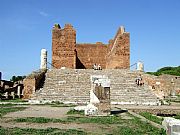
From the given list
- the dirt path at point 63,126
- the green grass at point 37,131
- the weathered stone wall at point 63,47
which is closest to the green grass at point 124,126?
the dirt path at point 63,126

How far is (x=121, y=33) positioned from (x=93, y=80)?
671 inches

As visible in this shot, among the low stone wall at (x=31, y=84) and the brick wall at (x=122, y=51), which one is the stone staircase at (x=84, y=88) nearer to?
the low stone wall at (x=31, y=84)

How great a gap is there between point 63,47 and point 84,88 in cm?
1014

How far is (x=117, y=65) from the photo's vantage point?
2947 centimetres

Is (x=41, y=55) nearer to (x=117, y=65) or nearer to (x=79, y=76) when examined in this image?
(x=79, y=76)

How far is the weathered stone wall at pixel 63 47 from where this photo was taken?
3000 cm

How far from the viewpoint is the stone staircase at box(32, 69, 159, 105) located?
63.7 feet

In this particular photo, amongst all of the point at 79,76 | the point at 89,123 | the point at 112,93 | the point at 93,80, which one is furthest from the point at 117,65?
the point at 89,123

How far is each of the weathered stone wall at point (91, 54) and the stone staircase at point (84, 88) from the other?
518 inches

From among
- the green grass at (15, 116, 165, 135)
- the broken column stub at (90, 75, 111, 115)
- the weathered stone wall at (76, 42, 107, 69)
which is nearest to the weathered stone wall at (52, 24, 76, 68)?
the weathered stone wall at (76, 42, 107, 69)

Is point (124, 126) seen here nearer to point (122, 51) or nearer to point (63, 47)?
point (122, 51)

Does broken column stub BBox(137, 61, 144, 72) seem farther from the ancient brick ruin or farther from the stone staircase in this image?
the ancient brick ruin

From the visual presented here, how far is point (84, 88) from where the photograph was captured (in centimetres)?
2070

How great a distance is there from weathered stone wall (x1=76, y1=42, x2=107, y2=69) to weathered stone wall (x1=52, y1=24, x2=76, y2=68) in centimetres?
667
